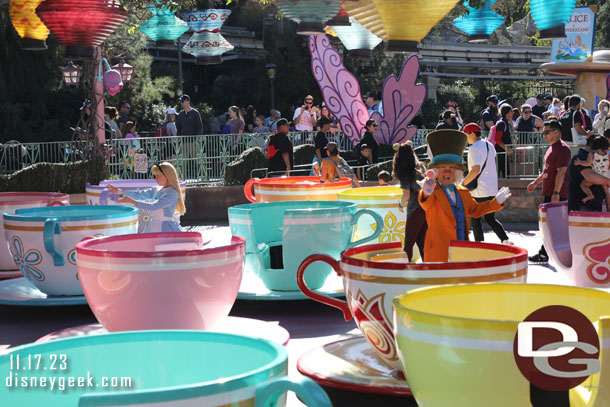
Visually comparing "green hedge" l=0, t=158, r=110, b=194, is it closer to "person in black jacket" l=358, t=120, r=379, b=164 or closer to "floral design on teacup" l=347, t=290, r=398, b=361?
"person in black jacket" l=358, t=120, r=379, b=164

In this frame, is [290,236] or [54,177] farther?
[54,177]

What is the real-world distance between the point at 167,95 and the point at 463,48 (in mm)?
14884

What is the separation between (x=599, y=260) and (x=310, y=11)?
332cm

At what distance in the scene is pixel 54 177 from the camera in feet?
51.9

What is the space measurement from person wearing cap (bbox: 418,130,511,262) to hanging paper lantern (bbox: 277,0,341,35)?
2737mm

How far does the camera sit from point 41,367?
2578 mm

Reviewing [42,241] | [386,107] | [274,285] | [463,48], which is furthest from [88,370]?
[463,48]

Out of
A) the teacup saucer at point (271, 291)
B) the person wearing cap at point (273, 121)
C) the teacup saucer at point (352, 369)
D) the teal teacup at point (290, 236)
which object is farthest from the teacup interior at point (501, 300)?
the person wearing cap at point (273, 121)

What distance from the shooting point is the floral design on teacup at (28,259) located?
7.01 meters

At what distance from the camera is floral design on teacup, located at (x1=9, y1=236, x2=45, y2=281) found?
701 centimetres

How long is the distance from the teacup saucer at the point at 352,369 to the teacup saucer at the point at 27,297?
2.37 meters

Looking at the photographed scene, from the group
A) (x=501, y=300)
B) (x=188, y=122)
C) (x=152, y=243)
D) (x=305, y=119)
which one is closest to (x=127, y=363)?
(x=501, y=300)

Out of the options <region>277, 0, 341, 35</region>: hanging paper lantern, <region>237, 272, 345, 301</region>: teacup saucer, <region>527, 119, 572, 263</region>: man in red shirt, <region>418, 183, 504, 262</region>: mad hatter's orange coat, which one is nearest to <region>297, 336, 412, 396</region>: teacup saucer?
<region>418, 183, 504, 262</region>: mad hatter's orange coat

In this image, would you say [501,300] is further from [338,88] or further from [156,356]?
[338,88]
